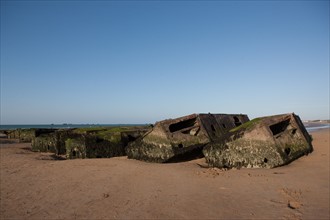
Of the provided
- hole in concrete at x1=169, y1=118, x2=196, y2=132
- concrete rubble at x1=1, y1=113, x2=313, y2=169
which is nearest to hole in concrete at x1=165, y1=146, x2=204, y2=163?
concrete rubble at x1=1, y1=113, x2=313, y2=169

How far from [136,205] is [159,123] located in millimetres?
5428

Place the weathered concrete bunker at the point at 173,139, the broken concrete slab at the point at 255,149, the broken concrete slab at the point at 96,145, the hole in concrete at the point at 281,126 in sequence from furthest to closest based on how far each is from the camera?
the broken concrete slab at the point at 96,145, the hole in concrete at the point at 281,126, the weathered concrete bunker at the point at 173,139, the broken concrete slab at the point at 255,149

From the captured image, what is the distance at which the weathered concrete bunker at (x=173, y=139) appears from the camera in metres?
10.5

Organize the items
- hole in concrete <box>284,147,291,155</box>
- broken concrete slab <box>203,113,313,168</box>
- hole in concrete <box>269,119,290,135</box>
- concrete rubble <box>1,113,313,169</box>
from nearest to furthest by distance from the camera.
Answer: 1. broken concrete slab <box>203,113,313,168</box>
2. concrete rubble <box>1,113,313,169</box>
3. hole in concrete <box>284,147,291,155</box>
4. hole in concrete <box>269,119,290,135</box>

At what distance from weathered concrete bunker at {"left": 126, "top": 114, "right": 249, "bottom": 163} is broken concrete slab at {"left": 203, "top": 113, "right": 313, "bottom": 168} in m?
0.78

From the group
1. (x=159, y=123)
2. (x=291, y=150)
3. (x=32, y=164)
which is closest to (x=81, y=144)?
(x=32, y=164)

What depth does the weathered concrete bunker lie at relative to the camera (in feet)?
34.6

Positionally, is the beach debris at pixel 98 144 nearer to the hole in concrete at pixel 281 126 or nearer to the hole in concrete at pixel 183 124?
the hole in concrete at pixel 183 124

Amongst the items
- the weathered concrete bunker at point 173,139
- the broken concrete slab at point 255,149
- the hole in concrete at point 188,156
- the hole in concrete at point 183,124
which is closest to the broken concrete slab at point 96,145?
the weathered concrete bunker at point 173,139

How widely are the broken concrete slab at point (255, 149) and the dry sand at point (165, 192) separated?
44 centimetres

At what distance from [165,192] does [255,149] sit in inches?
148

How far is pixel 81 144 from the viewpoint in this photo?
1234 cm

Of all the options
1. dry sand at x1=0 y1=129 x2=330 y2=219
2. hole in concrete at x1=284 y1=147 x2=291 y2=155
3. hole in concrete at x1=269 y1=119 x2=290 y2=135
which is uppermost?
hole in concrete at x1=269 y1=119 x2=290 y2=135

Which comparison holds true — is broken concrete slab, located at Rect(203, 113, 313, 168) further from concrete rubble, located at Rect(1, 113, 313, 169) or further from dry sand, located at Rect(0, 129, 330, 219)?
dry sand, located at Rect(0, 129, 330, 219)
